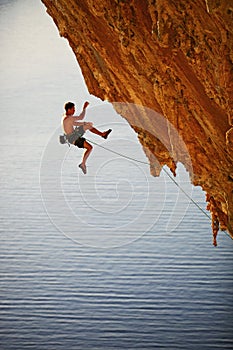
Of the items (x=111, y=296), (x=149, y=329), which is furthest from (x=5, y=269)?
(x=149, y=329)

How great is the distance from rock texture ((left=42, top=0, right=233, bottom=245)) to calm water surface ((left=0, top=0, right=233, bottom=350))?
310 cm

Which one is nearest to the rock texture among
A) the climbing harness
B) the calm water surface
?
the climbing harness

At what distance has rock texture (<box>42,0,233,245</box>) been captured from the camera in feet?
12.3

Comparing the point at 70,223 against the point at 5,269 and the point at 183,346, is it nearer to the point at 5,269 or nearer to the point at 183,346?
the point at 5,269

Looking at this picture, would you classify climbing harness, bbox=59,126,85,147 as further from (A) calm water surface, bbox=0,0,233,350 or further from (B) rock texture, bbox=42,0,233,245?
(A) calm water surface, bbox=0,0,233,350

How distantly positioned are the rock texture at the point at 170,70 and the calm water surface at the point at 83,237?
3.10 metres

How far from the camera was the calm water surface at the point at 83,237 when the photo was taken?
28.8 ft

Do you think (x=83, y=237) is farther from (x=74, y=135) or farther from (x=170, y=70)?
(x=170, y=70)

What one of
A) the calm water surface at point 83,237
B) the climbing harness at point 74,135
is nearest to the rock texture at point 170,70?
the climbing harness at point 74,135

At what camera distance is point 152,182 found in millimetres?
11883

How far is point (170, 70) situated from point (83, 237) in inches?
260

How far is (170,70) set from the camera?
4.62 metres

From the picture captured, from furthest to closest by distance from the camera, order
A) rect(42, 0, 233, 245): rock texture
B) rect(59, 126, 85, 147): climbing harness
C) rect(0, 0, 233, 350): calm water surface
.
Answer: rect(0, 0, 233, 350): calm water surface, rect(59, 126, 85, 147): climbing harness, rect(42, 0, 233, 245): rock texture

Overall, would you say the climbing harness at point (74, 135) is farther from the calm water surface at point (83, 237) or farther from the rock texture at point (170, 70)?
the calm water surface at point (83, 237)
